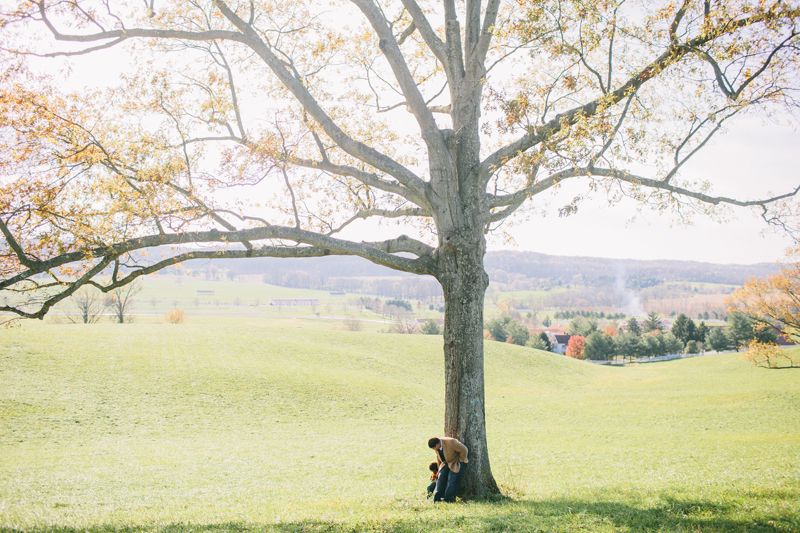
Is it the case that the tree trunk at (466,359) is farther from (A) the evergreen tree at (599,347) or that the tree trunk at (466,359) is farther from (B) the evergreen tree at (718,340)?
(B) the evergreen tree at (718,340)

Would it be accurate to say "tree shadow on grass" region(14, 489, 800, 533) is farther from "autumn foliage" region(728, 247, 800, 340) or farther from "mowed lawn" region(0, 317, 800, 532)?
"autumn foliage" region(728, 247, 800, 340)

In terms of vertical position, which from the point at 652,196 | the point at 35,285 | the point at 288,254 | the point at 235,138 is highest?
the point at 235,138

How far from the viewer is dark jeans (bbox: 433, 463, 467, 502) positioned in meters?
10.9

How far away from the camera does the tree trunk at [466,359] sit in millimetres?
11047

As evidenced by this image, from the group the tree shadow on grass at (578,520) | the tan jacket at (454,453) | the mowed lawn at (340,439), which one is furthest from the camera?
the tan jacket at (454,453)

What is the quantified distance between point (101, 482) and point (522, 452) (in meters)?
17.2

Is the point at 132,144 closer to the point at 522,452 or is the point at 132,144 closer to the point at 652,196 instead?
the point at 652,196

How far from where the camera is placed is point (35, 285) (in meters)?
11.5

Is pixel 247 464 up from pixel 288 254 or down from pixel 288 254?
down

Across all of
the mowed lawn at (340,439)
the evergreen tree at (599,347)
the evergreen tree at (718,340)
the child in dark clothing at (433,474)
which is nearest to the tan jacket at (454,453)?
the child in dark clothing at (433,474)

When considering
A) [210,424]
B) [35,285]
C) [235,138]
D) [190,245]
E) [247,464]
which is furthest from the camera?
Result: [210,424]

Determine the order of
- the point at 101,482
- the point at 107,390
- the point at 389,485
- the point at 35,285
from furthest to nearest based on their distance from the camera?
1. the point at 107,390
2. the point at 101,482
3. the point at 389,485
4. the point at 35,285

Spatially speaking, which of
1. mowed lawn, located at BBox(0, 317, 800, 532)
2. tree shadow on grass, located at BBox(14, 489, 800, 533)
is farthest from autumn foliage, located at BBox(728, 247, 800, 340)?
tree shadow on grass, located at BBox(14, 489, 800, 533)

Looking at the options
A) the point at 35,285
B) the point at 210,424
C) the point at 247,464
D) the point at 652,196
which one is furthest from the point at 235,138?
the point at 210,424
